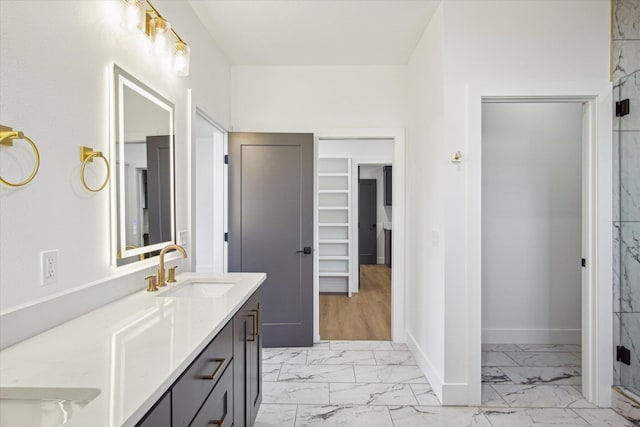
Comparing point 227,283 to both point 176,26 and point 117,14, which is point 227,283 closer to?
point 117,14

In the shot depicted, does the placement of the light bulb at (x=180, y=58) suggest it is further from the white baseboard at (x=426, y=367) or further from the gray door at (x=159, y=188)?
the white baseboard at (x=426, y=367)

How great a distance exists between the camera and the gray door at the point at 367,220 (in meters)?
7.99

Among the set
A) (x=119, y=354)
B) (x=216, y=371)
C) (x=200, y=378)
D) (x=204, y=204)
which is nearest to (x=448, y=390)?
(x=216, y=371)

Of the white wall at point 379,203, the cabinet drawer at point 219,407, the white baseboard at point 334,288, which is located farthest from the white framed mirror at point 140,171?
the white wall at point 379,203

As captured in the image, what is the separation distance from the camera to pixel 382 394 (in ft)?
7.79

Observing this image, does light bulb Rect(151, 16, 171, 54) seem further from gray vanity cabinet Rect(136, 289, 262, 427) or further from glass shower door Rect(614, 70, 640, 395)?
glass shower door Rect(614, 70, 640, 395)

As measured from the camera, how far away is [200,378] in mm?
1063

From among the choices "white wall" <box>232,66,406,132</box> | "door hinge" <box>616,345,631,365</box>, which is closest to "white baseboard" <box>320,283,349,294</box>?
"white wall" <box>232,66,406,132</box>

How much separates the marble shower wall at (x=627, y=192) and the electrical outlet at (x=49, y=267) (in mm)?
3087

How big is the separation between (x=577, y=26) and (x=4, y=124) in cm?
314

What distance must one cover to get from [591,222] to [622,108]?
78 centimetres

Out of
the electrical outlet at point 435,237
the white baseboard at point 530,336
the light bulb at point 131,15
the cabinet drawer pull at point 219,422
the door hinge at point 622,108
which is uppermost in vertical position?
the light bulb at point 131,15

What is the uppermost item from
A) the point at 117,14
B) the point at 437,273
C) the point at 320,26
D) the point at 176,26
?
the point at 320,26

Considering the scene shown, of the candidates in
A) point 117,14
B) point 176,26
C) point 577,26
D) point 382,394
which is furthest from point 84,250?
point 577,26
